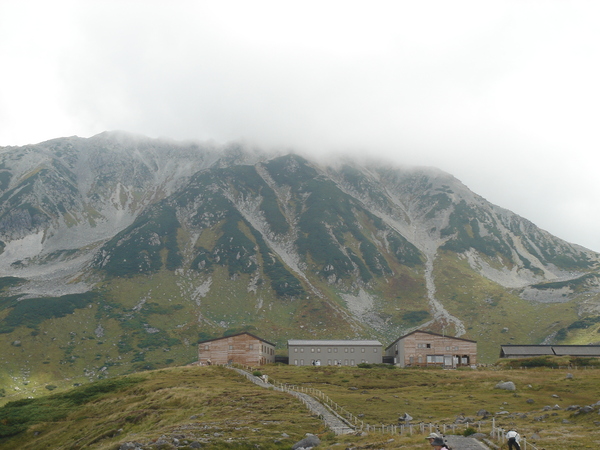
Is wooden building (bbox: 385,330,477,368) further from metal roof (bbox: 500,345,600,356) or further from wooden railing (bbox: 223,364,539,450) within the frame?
wooden railing (bbox: 223,364,539,450)

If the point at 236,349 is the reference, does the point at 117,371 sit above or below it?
below

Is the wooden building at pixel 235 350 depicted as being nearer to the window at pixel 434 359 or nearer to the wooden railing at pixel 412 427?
the window at pixel 434 359

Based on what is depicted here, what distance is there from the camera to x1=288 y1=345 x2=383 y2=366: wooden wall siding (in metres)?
126

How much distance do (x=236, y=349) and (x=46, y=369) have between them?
7287 centimetres

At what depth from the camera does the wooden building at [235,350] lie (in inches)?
4692

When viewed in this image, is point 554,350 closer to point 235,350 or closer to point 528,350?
point 528,350

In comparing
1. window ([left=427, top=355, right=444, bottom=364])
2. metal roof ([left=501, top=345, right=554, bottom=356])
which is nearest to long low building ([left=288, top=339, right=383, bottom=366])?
window ([left=427, top=355, right=444, bottom=364])

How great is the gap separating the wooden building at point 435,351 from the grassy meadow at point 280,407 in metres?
21.8

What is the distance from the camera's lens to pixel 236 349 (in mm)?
119938

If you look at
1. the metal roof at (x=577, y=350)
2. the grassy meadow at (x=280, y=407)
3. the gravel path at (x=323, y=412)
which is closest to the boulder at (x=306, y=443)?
the grassy meadow at (x=280, y=407)

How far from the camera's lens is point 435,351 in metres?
122

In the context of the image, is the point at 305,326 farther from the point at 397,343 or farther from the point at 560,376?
the point at 560,376

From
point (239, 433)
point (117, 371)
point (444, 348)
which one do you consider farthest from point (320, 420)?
point (117, 371)

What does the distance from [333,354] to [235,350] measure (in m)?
25.7
